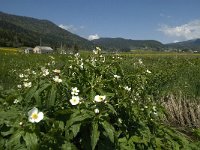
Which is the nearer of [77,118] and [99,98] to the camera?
[77,118]

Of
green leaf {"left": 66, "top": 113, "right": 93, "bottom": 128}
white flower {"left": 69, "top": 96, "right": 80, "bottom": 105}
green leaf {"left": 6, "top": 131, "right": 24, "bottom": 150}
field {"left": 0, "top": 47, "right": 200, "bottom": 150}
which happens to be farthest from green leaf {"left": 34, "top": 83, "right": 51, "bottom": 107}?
green leaf {"left": 6, "top": 131, "right": 24, "bottom": 150}

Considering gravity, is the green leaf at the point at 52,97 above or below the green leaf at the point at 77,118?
above

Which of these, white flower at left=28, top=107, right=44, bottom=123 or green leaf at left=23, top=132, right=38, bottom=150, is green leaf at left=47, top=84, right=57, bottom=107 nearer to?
white flower at left=28, top=107, right=44, bottom=123

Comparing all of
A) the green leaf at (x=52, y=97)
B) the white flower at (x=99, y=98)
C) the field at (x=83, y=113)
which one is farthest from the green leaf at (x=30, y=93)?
the white flower at (x=99, y=98)

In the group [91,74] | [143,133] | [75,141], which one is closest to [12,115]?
[75,141]

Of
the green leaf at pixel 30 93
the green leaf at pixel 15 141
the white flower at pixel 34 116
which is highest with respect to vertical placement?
the green leaf at pixel 30 93

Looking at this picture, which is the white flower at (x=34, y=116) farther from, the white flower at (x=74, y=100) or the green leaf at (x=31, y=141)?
the white flower at (x=74, y=100)

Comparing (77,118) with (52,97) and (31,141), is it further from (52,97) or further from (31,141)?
(31,141)

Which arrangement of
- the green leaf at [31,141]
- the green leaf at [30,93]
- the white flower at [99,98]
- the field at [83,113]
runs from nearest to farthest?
1. the green leaf at [31,141]
2. the field at [83,113]
3. the white flower at [99,98]
4. the green leaf at [30,93]

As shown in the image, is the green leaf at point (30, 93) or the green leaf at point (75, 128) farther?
the green leaf at point (30, 93)

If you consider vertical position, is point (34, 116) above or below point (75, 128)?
above

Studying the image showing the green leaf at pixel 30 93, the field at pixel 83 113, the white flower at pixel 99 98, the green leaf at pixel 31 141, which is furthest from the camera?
the green leaf at pixel 30 93

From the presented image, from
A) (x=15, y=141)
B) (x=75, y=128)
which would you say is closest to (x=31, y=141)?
(x=15, y=141)

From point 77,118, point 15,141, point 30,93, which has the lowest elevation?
point 15,141
